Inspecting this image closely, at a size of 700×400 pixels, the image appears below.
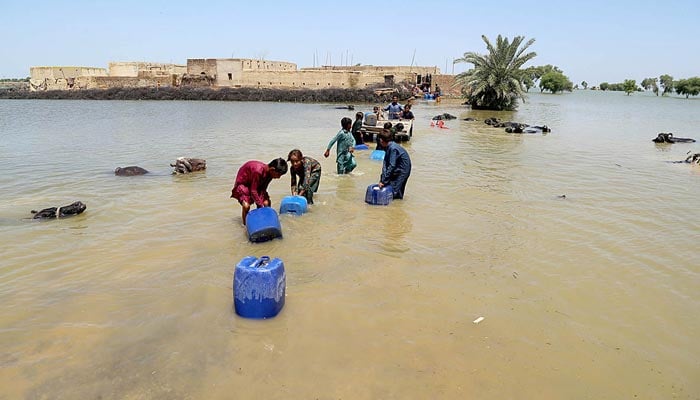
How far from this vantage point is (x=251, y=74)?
51375 millimetres

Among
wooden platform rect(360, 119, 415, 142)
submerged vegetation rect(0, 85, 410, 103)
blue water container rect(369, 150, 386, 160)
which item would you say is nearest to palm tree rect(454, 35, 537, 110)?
submerged vegetation rect(0, 85, 410, 103)

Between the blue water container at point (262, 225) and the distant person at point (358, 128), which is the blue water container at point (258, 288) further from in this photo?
the distant person at point (358, 128)

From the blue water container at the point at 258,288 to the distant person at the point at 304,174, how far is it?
2964mm

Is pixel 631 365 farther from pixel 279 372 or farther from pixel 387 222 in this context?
pixel 387 222

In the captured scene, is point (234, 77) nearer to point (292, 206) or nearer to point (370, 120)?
point (370, 120)

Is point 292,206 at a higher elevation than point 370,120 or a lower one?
lower

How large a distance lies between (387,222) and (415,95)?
41458mm

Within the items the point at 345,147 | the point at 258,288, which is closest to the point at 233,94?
the point at 345,147

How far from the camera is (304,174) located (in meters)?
7.26

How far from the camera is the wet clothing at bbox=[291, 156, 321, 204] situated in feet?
23.5

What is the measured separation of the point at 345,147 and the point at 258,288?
6.36 meters

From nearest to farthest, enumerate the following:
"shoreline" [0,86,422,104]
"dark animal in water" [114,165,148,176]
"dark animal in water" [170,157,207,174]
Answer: "dark animal in water" [114,165,148,176] → "dark animal in water" [170,157,207,174] → "shoreline" [0,86,422,104]

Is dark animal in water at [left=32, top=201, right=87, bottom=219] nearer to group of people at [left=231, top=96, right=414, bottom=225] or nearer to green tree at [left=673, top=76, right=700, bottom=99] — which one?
group of people at [left=231, top=96, right=414, bottom=225]

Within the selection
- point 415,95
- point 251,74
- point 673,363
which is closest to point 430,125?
point 673,363
